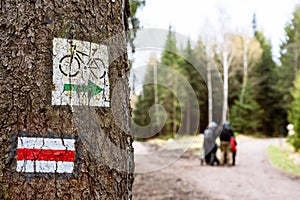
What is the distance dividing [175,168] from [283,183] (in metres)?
4.00

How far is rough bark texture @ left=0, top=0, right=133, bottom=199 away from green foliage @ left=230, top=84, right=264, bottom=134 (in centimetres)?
3467

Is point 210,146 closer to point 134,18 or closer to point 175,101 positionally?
point 134,18

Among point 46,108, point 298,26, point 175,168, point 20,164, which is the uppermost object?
point 298,26

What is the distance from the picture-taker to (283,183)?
30.8 ft

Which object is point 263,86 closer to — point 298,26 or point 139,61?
point 298,26

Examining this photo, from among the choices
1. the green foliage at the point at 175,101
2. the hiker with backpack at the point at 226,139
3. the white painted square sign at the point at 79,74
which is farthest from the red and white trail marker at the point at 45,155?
the green foliage at the point at 175,101

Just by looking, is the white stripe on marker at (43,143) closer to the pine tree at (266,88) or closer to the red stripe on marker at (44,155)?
the red stripe on marker at (44,155)

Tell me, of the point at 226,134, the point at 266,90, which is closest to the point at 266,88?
the point at 266,90

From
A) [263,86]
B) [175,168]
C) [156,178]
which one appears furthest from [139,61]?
[263,86]

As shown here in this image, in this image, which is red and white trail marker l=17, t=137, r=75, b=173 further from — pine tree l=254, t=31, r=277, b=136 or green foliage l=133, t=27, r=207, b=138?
pine tree l=254, t=31, r=277, b=136

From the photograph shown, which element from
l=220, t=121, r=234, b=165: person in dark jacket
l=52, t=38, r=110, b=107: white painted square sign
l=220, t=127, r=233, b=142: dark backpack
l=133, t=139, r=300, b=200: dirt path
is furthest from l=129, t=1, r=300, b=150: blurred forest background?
l=52, t=38, r=110, b=107: white painted square sign

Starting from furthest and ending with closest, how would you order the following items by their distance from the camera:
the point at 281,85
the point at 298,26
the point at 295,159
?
the point at 281,85 < the point at 298,26 < the point at 295,159

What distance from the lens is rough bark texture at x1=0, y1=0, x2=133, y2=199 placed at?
1.19 m

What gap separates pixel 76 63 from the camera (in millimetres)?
1256
